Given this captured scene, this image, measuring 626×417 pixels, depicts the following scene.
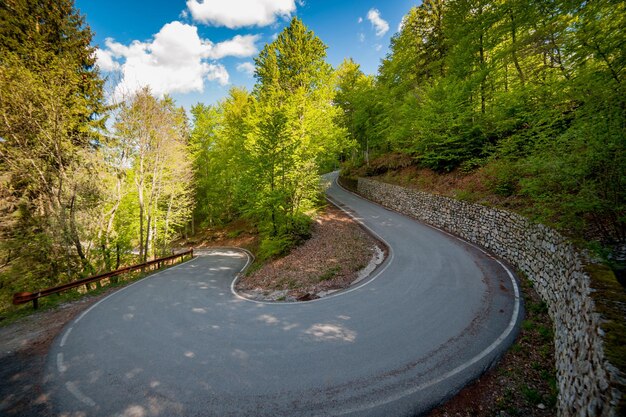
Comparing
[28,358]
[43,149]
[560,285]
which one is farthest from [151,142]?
[560,285]

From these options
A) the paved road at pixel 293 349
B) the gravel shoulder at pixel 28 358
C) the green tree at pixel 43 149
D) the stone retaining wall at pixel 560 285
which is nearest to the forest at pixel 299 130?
the green tree at pixel 43 149

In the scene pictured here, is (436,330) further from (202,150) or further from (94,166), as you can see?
(202,150)

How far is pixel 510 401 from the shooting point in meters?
4.47

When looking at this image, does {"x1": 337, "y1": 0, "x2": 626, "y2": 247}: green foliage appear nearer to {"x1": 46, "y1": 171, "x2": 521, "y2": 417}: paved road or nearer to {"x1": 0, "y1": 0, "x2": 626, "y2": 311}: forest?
{"x1": 0, "y1": 0, "x2": 626, "y2": 311}: forest

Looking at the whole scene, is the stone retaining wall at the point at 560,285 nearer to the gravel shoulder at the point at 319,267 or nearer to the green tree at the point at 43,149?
the gravel shoulder at the point at 319,267

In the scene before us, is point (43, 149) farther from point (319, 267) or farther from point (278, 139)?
point (319, 267)

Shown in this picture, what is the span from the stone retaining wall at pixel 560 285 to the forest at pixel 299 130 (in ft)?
3.16

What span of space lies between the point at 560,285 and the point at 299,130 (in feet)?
51.8

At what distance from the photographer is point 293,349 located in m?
6.09

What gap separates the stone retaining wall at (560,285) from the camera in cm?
309

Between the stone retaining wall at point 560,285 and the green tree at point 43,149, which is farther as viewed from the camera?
the green tree at point 43,149

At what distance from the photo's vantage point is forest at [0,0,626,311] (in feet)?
22.1

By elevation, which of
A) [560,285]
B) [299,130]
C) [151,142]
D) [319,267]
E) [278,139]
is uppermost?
[299,130]

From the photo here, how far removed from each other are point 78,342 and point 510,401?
35.0 ft
